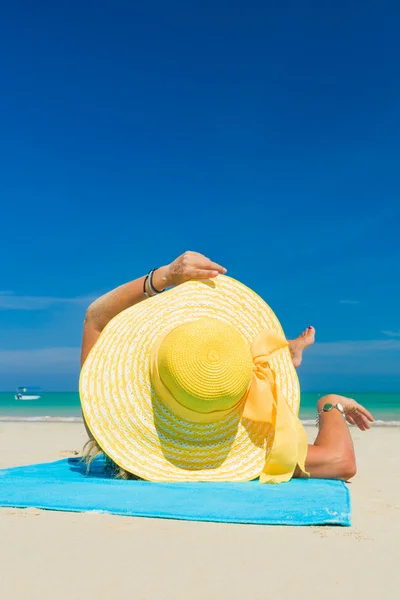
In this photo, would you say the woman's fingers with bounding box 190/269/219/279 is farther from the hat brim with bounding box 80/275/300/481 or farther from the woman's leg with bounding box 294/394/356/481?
the woman's leg with bounding box 294/394/356/481

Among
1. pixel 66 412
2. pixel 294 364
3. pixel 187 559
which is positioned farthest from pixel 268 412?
pixel 66 412

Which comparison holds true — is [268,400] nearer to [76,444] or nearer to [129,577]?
[129,577]

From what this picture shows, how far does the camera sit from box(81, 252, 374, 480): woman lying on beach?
10.1 ft

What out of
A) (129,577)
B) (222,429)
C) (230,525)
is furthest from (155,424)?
(129,577)

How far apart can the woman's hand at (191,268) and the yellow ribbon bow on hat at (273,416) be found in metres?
0.43

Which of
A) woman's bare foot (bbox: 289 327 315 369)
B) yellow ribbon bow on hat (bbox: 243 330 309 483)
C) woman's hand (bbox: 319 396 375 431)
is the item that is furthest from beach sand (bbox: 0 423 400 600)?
woman's bare foot (bbox: 289 327 315 369)

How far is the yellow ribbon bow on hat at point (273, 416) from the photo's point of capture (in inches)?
110

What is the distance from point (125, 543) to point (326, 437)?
1.47 m

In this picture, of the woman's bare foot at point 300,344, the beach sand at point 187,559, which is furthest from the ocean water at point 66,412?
the beach sand at point 187,559

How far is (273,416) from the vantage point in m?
2.84

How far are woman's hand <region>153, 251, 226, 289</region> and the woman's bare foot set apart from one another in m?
0.73

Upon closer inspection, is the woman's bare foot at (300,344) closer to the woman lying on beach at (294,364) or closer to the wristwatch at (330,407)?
the woman lying on beach at (294,364)

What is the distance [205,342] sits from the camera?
2629 mm

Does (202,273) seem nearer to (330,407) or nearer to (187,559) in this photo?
(330,407)
